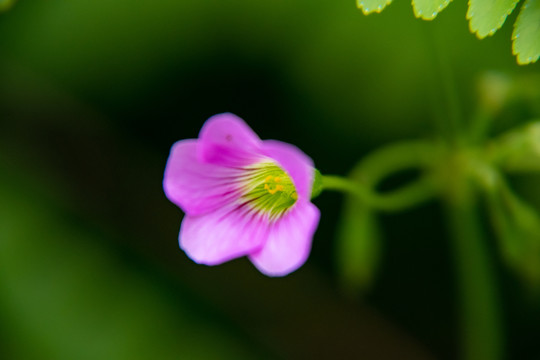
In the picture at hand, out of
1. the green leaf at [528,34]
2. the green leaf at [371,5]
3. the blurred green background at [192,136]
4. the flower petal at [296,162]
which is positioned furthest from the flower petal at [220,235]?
the blurred green background at [192,136]

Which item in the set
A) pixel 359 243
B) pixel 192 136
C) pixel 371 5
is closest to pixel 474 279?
pixel 359 243

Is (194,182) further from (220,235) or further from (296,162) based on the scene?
(296,162)

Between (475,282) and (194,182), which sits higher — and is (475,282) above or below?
above

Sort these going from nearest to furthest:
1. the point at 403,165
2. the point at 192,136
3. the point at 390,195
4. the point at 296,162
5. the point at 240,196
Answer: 1. the point at 296,162
2. the point at 240,196
3. the point at 390,195
4. the point at 403,165
5. the point at 192,136

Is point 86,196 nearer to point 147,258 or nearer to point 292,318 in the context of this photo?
point 147,258

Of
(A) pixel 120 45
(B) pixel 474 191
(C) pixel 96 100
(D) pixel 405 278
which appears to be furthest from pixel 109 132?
(B) pixel 474 191

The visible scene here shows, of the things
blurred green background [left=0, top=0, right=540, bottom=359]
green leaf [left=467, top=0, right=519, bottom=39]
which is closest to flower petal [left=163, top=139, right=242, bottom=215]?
green leaf [left=467, top=0, right=519, bottom=39]

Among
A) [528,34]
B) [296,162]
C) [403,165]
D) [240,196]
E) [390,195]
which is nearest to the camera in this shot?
[296,162]

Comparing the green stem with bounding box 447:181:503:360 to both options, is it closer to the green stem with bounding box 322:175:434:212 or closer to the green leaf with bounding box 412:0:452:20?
the green stem with bounding box 322:175:434:212
